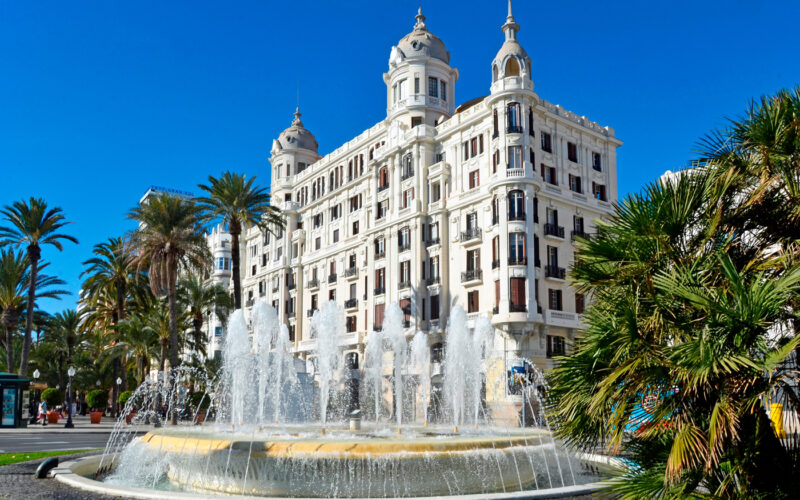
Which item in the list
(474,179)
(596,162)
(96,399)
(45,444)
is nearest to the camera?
(45,444)

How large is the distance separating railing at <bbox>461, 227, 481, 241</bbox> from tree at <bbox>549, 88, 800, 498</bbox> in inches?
A: 1400

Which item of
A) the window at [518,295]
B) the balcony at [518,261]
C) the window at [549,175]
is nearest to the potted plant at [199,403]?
the window at [518,295]

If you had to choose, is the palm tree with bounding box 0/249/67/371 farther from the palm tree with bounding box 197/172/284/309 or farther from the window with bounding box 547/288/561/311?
the window with bounding box 547/288/561/311

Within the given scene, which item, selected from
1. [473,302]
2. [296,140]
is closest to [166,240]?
[473,302]

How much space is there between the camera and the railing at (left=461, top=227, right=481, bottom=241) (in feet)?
146

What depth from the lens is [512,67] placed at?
4600 cm

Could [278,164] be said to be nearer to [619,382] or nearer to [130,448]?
[130,448]

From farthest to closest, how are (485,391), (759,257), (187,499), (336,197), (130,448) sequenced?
(336,197), (485,391), (130,448), (187,499), (759,257)

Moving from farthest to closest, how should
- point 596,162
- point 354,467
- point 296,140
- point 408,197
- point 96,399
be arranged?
1. point 296,140
2. point 96,399
3. point 408,197
4. point 596,162
5. point 354,467

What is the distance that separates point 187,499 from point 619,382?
6.73m

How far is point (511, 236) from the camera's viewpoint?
139 feet

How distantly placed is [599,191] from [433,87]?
1445 cm

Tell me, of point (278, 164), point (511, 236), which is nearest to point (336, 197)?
point (278, 164)

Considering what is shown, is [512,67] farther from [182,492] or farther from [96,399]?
[96,399]
